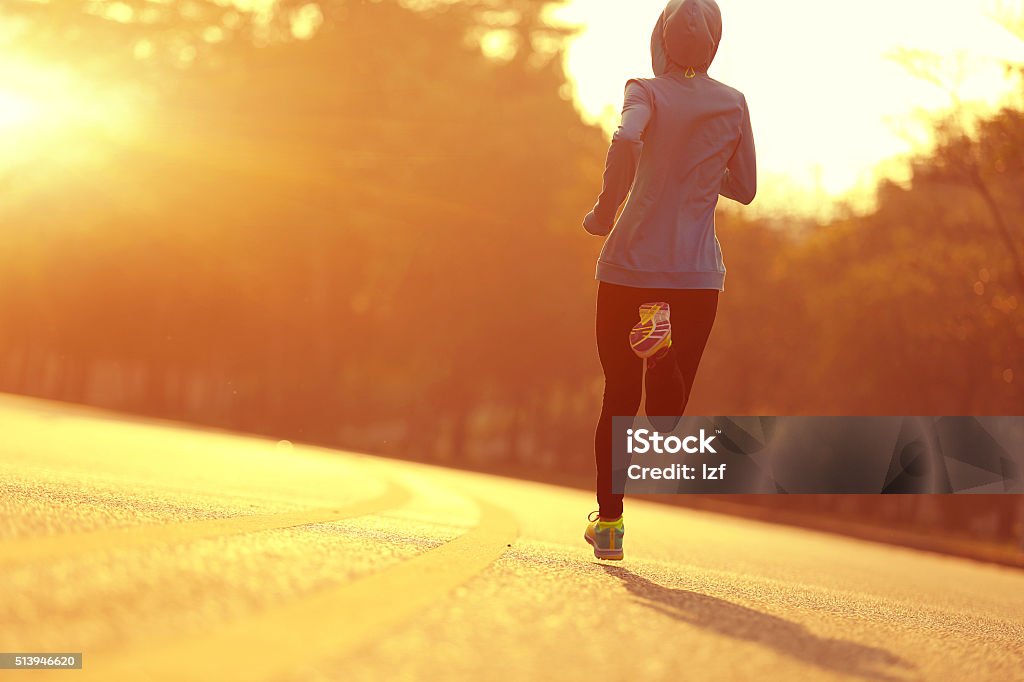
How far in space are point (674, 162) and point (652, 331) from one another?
28.4 inches

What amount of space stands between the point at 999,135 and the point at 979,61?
1296mm

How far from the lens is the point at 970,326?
31031 mm

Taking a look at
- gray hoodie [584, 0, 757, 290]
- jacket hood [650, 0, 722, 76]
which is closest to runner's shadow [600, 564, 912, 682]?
gray hoodie [584, 0, 757, 290]

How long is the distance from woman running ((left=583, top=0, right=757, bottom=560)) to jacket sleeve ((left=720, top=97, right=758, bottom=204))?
5cm

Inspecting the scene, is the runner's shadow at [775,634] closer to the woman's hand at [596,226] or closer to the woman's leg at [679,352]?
the woman's leg at [679,352]

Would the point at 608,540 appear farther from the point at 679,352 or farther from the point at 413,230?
the point at 413,230

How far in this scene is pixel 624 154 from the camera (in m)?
5.70

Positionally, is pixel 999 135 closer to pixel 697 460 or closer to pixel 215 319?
pixel 697 460

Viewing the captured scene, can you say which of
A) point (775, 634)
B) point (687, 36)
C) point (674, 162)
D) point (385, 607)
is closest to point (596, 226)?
point (674, 162)

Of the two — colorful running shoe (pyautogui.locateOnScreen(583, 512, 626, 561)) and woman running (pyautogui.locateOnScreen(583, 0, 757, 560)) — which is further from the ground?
woman running (pyautogui.locateOnScreen(583, 0, 757, 560))

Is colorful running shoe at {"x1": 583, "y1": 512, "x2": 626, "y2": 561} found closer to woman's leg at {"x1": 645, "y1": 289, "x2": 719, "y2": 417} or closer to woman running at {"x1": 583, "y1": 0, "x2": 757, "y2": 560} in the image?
woman running at {"x1": 583, "y1": 0, "x2": 757, "y2": 560}

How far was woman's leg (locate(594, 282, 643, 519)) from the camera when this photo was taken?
18.8 ft

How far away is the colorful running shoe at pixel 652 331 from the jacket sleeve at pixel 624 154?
1.20 feet

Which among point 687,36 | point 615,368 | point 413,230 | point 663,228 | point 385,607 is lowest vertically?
point 385,607
